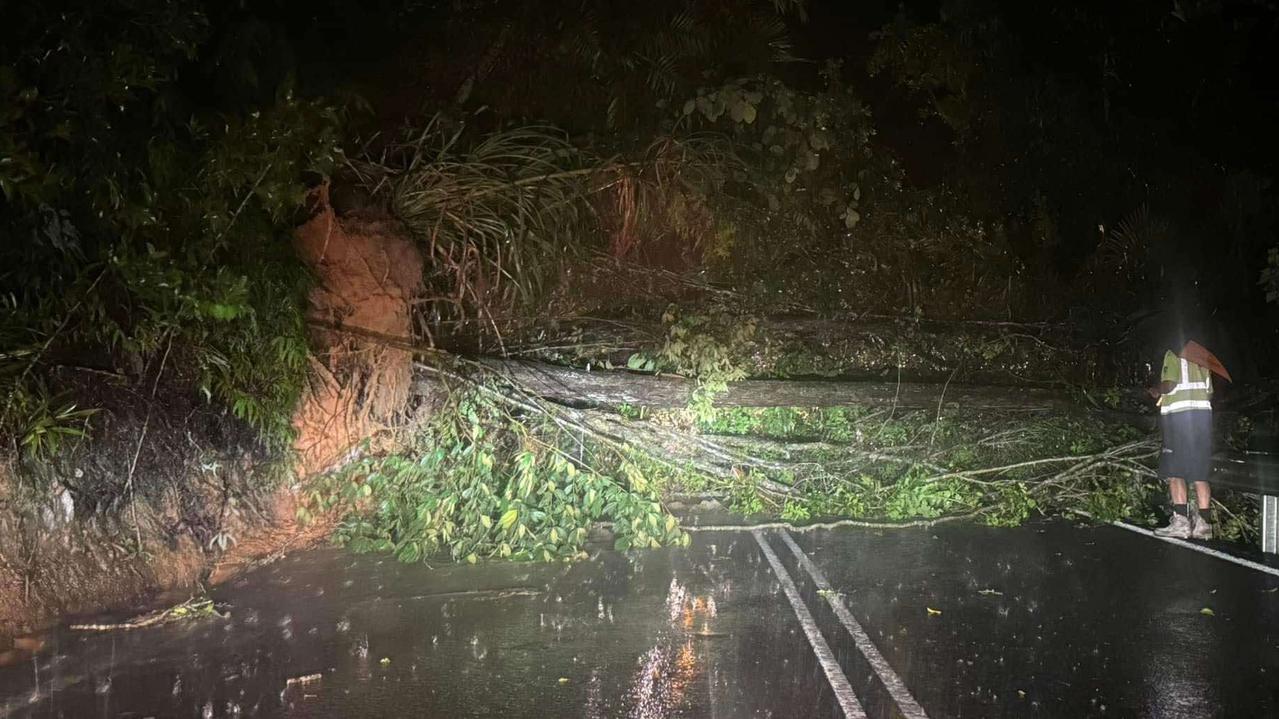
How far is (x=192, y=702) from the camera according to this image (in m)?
4.32

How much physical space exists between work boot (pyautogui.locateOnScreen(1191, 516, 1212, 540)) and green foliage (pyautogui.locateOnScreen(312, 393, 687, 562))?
464cm

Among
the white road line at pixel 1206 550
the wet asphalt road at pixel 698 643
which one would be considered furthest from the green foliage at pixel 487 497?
the white road line at pixel 1206 550

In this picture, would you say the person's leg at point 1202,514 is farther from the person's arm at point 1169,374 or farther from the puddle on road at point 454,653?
the puddle on road at point 454,653

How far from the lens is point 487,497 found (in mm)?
7574

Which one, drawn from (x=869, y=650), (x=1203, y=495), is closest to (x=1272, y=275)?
(x=1203, y=495)

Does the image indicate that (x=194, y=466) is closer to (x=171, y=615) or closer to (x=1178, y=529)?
(x=171, y=615)

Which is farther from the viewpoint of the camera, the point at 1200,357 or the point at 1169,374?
the point at 1169,374

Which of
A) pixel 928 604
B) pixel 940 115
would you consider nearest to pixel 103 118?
pixel 928 604

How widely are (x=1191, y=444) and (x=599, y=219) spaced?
6.67 meters

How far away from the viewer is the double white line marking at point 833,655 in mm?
4199

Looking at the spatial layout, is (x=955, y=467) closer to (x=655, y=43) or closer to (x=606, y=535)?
(x=606, y=535)

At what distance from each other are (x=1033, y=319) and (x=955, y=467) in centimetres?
351

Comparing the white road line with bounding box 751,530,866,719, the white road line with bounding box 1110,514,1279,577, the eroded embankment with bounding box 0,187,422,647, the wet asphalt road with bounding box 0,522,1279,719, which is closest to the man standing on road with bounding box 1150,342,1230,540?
the white road line with bounding box 1110,514,1279,577

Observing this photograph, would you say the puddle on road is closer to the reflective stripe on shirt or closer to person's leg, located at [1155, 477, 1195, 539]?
person's leg, located at [1155, 477, 1195, 539]
